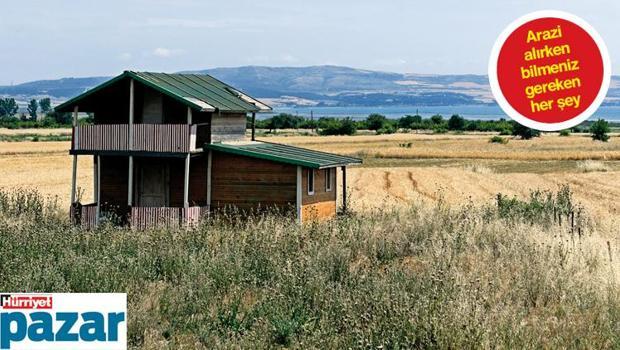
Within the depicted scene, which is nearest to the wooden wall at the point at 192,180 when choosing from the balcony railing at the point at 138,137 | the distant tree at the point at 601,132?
the balcony railing at the point at 138,137

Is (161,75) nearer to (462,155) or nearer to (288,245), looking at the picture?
(288,245)

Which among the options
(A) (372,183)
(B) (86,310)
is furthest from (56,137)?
(B) (86,310)

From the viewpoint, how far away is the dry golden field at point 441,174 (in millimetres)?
38875

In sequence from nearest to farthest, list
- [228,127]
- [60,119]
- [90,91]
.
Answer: [90,91] < [228,127] < [60,119]

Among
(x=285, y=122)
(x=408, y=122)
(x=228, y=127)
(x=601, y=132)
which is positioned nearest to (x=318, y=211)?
(x=228, y=127)

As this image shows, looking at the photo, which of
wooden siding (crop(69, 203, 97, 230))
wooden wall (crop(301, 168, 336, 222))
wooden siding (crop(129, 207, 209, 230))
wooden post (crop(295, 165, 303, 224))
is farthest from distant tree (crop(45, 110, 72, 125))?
wooden post (crop(295, 165, 303, 224))

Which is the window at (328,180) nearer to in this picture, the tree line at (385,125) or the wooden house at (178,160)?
the wooden house at (178,160)

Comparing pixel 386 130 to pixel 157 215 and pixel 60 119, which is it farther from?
pixel 157 215

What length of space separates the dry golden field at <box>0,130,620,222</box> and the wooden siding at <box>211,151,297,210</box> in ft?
11.4

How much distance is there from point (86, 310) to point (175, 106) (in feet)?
55.9

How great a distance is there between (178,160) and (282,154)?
3.15 meters

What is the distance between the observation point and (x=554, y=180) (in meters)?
47.2

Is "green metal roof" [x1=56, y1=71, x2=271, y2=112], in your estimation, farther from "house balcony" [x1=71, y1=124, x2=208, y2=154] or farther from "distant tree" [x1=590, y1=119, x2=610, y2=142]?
"distant tree" [x1=590, y1=119, x2=610, y2=142]

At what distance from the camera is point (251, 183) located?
25172 millimetres
